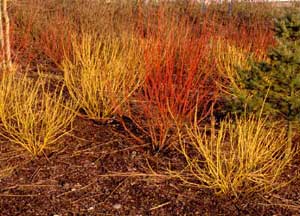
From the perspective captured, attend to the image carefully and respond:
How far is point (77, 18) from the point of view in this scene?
27.5 feet

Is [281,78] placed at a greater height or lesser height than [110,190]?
greater

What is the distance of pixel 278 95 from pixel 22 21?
605 cm

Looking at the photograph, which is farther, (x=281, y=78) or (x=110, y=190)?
(x=281, y=78)

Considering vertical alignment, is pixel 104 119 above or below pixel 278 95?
below

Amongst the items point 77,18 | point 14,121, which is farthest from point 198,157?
point 77,18

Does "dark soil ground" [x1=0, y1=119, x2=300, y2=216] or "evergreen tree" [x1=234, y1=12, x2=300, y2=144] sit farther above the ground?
"evergreen tree" [x1=234, y1=12, x2=300, y2=144]

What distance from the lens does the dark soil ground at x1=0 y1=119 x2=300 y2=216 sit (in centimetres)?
264

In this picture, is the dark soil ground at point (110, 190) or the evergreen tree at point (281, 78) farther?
the evergreen tree at point (281, 78)

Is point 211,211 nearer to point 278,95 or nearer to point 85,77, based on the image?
point 278,95

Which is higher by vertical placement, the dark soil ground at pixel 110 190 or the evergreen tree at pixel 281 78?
the evergreen tree at pixel 281 78

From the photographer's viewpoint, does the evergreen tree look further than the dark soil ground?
Yes

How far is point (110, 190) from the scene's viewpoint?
2840 millimetres

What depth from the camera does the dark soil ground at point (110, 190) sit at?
2.64m

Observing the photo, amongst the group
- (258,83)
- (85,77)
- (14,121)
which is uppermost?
(258,83)
